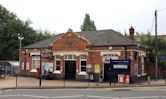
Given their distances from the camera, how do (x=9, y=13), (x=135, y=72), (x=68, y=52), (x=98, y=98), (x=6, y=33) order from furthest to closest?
(x=9, y=13), (x=6, y=33), (x=68, y=52), (x=135, y=72), (x=98, y=98)

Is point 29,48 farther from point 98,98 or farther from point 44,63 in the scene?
point 98,98

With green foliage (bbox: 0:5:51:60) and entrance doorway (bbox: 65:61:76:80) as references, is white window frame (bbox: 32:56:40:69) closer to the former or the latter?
entrance doorway (bbox: 65:61:76:80)

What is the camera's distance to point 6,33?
70.7 meters

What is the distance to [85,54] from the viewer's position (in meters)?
45.6

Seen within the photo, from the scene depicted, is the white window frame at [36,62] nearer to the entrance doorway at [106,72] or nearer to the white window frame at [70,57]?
the white window frame at [70,57]

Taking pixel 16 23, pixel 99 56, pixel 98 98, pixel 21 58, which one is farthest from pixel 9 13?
pixel 98 98

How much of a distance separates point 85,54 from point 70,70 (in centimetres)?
327

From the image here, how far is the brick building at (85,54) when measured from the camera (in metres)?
43.3

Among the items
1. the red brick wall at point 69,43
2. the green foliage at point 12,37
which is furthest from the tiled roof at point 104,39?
the green foliage at point 12,37

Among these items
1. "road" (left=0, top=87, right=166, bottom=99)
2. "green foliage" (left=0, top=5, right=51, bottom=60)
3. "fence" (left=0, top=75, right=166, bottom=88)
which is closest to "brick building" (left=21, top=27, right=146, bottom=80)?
"fence" (left=0, top=75, right=166, bottom=88)

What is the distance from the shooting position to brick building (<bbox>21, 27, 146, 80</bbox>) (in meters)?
43.3

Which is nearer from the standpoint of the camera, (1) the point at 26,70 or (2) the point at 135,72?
(2) the point at 135,72

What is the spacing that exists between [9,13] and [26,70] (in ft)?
119

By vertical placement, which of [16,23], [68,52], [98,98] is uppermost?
[16,23]
